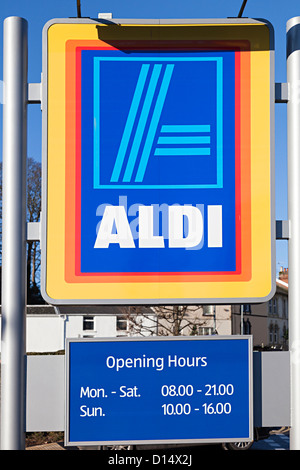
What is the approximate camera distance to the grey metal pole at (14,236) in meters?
3.63

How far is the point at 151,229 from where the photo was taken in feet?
12.3

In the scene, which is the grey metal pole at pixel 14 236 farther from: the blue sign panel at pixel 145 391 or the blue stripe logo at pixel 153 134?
the blue stripe logo at pixel 153 134

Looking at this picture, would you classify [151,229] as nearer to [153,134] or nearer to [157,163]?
[157,163]

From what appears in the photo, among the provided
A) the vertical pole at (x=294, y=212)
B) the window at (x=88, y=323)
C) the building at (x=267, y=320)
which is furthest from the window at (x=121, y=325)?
the vertical pole at (x=294, y=212)

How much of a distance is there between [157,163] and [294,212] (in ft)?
3.22

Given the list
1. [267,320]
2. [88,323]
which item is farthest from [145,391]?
[267,320]

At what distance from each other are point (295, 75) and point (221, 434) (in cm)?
247

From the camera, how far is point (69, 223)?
3795 mm

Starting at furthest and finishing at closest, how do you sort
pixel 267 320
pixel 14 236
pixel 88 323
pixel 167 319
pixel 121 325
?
pixel 267 320 → pixel 121 325 → pixel 88 323 → pixel 167 319 → pixel 14 236

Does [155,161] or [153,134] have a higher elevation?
[153,134]

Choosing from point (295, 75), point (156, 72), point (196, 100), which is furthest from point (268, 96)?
point (156, 72)

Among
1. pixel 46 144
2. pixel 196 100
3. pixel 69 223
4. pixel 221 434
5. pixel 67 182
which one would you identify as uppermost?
pixel 196 100

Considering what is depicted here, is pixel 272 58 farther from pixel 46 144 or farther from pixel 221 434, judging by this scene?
pixel 221 434

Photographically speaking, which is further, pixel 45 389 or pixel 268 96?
pixel 268 96
